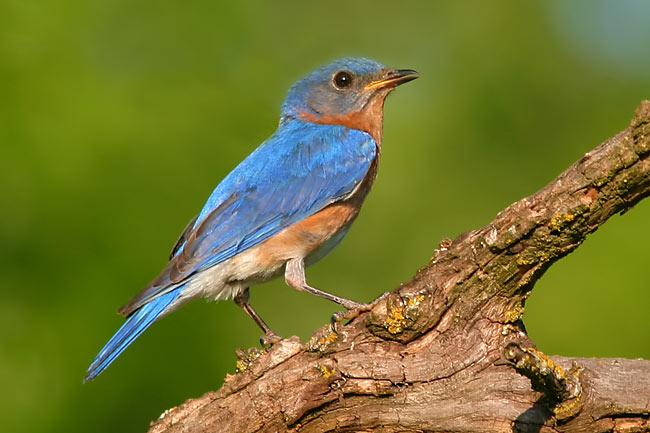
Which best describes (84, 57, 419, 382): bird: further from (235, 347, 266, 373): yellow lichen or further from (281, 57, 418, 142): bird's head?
(235, 347, 266, 373): yellow lichen

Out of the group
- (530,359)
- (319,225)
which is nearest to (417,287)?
(530,359)

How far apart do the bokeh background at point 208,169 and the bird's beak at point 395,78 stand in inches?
51.5

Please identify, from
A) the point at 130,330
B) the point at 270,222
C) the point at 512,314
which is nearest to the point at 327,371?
the point at 512,314

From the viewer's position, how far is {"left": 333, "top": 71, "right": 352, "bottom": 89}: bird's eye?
830 centimetres

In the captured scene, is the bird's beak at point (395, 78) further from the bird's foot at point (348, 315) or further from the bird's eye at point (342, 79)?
the bird's foot at point (348, 315)

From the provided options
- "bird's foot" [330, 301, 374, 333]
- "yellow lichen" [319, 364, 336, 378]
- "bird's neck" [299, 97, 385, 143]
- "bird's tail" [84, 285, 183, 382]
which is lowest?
"yellow lichen" [319, 364, 336, 378]

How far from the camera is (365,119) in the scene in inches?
320

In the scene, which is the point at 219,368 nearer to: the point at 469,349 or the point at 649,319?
the point at 469,349

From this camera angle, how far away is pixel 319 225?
7176 mm

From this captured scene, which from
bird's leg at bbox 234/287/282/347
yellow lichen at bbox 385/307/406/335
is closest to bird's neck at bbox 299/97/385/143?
bird's leg at bbox 234/287/282/347

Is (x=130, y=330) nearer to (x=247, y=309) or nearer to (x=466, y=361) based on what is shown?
(x=247, y=309)

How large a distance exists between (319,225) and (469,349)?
2192 mm

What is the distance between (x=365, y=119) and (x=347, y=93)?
1.06 feet

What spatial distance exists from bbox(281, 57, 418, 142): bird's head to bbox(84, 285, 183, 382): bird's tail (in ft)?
7.71
